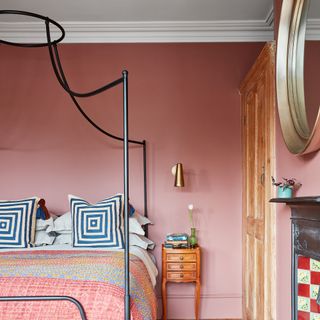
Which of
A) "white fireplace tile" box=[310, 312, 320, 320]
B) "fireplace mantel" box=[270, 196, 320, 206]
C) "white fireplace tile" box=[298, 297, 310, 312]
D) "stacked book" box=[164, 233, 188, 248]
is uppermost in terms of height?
"fireplace mantel" box=[270, 196, 320, 206]

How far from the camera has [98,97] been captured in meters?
4.22

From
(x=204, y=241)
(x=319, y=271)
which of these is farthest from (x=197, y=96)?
(x=319, y=271)

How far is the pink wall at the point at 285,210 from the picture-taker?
89.0 inches

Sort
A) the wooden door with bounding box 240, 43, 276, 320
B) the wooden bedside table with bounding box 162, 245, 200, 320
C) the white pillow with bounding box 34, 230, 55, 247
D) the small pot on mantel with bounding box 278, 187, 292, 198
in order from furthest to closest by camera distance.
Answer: the wooden bedside table with bounding box 162, 245, 200, 320 < the white pillow with bounding box 34, 230, 55, 247 < the wooden door with bounding box 240, 43, 276, 320 < the small pot on mantel with bounding box 278, 187, 292, 198

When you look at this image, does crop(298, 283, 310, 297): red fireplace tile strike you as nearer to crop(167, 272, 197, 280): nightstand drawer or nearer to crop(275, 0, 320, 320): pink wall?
crop(275, 0, 320, 320): pink wall

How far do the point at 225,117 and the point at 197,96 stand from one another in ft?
1.07

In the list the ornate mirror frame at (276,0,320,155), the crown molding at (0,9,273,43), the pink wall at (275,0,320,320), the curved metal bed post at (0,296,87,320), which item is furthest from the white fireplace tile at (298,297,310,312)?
the crown molding at (0,9,273,43)

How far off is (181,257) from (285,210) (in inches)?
54.8

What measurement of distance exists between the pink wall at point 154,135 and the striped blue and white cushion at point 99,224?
603mm

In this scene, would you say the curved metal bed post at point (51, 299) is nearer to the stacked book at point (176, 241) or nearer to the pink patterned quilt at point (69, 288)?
the pink patterned quilt at point (69, 288)

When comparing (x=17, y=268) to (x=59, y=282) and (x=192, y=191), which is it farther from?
(x=192, y=191)

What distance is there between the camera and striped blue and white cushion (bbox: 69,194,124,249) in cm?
340

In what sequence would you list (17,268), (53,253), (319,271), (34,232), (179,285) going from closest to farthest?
(319,271)
(17,268)
(53,253)
(34,232)
(179,285)

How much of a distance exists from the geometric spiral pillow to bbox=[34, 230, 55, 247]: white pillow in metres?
0.06
